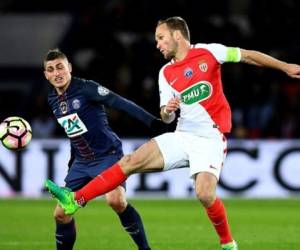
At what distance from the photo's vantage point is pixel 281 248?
8664mm

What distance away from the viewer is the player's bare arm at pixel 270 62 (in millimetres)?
7141

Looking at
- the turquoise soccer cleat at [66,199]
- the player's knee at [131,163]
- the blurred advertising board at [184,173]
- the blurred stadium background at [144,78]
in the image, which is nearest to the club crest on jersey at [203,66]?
the player's knee at [131,163]

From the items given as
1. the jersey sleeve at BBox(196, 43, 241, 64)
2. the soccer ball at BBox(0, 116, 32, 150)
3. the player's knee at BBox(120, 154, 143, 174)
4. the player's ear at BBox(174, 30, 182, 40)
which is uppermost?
the player's ear at BBox(174, 30, 182, 40)

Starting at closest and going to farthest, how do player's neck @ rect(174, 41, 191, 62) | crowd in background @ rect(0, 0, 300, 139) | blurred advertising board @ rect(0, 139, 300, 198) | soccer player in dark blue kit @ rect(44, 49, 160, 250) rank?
player's neck @ rect(174, 41, 191, 62) < soccer player in dark blue kit @ rect(44, 49, 160, 250) < blurred advertising board @ rect(0, 139, 300, 198) < crowd in background @ rect(0, 0, 300, 139)

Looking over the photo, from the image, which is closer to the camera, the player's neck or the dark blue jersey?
the player's neck

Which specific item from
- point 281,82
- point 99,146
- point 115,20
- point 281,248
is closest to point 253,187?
point 281,82

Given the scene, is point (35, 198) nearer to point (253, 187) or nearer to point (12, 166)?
point (12, 166)

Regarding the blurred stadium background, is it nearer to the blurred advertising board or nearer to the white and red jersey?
the blurred advertising board

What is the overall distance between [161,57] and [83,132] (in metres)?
8.42

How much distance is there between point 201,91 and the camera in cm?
745

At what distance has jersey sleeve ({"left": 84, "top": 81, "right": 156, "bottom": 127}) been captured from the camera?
7.40 m

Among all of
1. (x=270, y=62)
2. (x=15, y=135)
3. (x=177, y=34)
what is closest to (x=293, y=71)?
(x=270, y=62)

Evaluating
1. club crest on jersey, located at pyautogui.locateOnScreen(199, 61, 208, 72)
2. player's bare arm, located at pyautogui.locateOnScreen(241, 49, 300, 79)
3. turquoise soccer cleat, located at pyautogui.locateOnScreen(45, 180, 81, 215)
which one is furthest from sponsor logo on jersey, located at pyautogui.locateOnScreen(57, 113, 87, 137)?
player's bare arm, located at pyautogui.locateOnScreen(241, 49, 300, 79)

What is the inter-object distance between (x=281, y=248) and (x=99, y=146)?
2.03m
